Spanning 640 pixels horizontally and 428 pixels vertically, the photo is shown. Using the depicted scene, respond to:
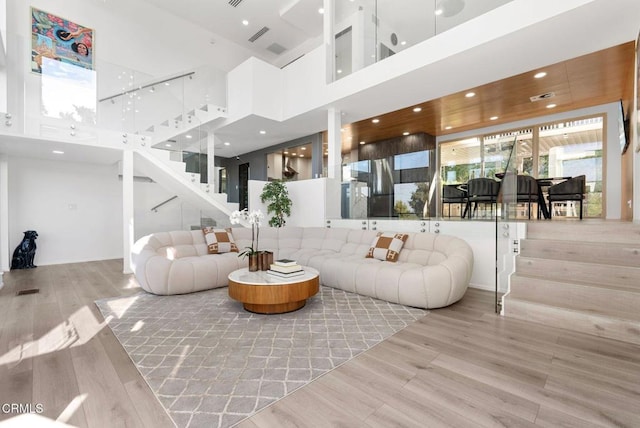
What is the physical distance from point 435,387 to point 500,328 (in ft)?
4.68

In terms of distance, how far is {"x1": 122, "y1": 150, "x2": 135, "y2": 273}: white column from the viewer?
5773 millimetres

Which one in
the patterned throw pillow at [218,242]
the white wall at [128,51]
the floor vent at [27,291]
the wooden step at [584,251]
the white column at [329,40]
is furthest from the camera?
the white column at [329,40]

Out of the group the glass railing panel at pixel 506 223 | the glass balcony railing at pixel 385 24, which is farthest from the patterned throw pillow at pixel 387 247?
the glass balcony railing at pixel 385 24

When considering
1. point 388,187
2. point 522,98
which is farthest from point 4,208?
point 522,98

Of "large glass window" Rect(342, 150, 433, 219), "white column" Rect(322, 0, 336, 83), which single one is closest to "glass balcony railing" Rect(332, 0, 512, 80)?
"white column" Rect(322, 0, 336, 83)

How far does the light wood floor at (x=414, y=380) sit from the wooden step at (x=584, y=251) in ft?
3.53

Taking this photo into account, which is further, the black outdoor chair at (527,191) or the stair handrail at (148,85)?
the stair handrail at (148,85)

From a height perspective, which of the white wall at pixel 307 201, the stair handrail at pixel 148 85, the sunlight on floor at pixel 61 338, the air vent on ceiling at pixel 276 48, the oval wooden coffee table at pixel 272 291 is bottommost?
the sunlight on floor at pixel 61 338

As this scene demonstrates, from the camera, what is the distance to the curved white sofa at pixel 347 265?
3461mm

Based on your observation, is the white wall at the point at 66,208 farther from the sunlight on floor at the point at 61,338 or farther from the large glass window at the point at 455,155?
the large glass window at the point at 455,155

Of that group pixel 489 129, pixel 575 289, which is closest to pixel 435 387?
pixel 575 289

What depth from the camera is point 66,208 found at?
7.03 metres

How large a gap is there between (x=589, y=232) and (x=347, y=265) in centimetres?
305

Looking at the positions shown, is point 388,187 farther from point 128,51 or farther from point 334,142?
point 128,51
